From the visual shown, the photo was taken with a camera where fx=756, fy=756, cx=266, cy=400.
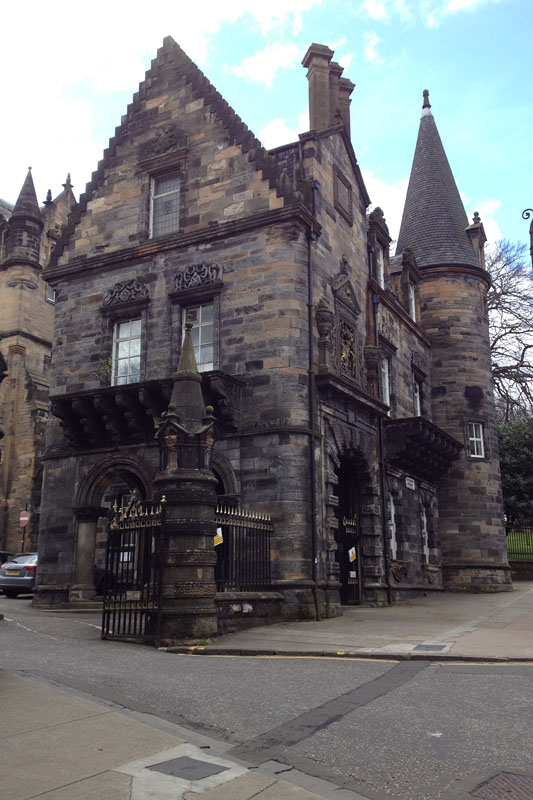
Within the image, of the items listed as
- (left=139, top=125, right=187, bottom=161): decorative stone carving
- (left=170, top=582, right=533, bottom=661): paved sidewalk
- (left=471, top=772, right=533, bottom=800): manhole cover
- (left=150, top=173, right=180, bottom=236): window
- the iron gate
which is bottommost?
(left=471, top=772, right=533, bottom=800): manhole cover

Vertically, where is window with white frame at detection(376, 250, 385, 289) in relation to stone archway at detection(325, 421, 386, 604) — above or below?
above

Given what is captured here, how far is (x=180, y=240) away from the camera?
1881cm

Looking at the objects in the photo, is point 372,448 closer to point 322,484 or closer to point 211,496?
point 322,484

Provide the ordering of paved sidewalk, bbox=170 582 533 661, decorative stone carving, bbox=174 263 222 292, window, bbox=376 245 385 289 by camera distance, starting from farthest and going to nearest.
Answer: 1. window, bbox=376 245 385 289
2. decorative stone carving, bbox=174 263 222 292
3. paved sidewalk, bbox=170 582 533 661

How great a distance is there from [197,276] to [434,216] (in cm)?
1500

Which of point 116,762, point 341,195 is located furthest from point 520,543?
point 116,762

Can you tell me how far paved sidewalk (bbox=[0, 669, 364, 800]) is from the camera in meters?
4.56

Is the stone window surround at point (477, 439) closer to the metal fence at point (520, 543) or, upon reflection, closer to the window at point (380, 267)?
the metal fence at point (520, 543)

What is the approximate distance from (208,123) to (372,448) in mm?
9460

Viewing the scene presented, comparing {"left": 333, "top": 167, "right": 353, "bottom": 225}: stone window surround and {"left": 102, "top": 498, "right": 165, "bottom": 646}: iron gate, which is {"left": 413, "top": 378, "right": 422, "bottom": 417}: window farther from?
{"left": 102, "top": 498, "right": 165, "bottom": 646}: iron gate

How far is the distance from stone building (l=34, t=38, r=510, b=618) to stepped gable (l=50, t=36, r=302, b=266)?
1.9 inches

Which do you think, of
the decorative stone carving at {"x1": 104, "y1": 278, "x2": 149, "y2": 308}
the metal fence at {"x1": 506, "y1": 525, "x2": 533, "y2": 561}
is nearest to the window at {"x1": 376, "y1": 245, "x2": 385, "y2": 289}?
the decorative stone carving at {"x1": 104, "y1": 278, "x2": 149, "y2": 308}

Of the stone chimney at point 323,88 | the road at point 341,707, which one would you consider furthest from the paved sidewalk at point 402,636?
the stone chimney at point 323,88

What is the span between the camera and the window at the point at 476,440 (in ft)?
87.8
